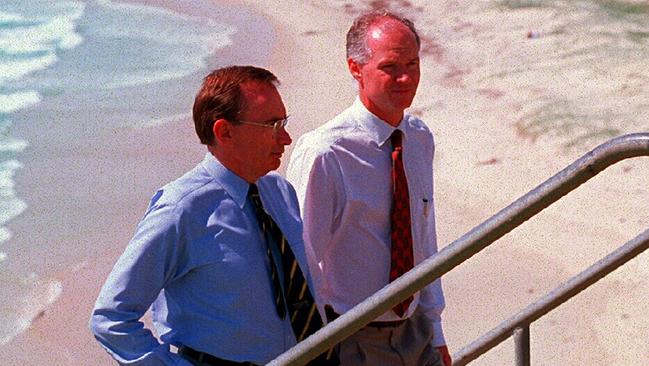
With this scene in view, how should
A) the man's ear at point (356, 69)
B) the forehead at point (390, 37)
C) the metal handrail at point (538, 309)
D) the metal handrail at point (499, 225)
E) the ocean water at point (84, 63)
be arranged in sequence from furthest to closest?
the ocean water at point (84, 63), the man's ear at point (356, 69), the forehead at point (390, 37), the metal handrail at point (538, 309), the metal handrail at point (499, 225)

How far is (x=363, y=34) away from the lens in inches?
165

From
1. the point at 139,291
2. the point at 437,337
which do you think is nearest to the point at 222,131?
the point at 139,291

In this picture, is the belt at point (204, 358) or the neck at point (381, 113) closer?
the belt at point (204, 358)

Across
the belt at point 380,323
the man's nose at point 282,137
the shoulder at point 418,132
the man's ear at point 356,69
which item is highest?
the man's nose at point 282,137

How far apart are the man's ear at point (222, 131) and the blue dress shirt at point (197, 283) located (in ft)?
0.27

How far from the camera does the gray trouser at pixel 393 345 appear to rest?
419 centimetres

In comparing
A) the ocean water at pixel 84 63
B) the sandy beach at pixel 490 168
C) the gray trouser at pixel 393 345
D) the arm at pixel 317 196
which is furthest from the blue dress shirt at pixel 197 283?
the ocean water at pixel 84 63

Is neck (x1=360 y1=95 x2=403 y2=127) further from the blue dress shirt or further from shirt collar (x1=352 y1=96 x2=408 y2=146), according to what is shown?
the blue dress shirt

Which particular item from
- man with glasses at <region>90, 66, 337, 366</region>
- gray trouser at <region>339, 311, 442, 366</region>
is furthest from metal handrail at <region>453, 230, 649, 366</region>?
man with glasses at <region>90, 66, 337, 366</region>

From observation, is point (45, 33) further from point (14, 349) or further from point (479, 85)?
point (14, 349)

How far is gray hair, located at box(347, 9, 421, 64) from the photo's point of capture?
13.7ft

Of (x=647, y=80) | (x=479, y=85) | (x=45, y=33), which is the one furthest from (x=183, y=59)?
(x=647, y=80)

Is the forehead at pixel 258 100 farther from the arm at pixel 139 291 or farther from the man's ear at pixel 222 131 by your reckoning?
the arm at pixel 139 291

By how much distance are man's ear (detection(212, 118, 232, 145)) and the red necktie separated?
800mm
